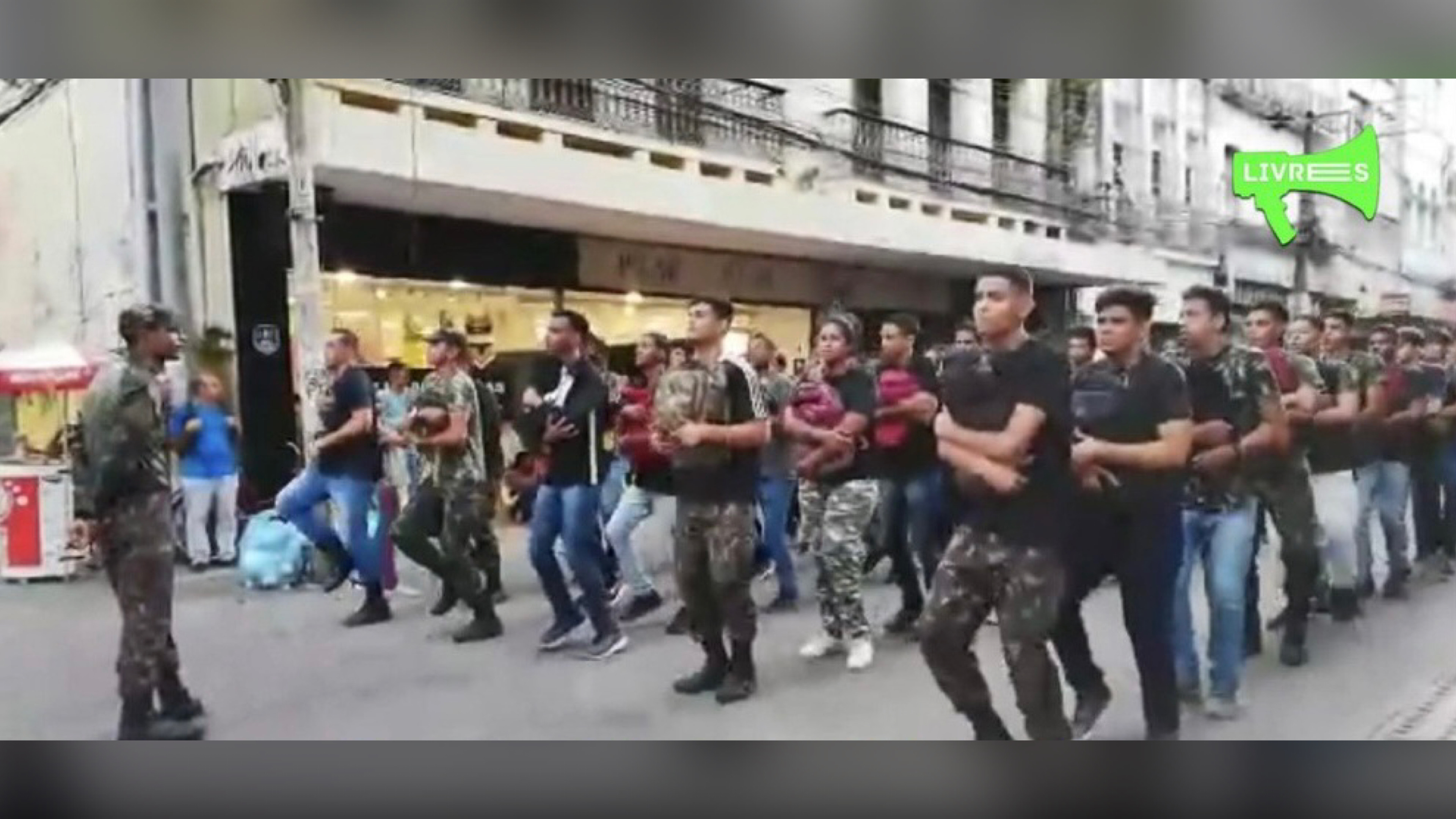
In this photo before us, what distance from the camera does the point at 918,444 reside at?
2213 mm

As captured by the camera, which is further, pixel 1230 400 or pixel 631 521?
pixel 631 521

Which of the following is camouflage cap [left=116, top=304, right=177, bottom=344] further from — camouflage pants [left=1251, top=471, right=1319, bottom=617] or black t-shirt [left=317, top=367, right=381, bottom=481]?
camouflage pants [left=1251, top=471, right=1319, bottom=617]

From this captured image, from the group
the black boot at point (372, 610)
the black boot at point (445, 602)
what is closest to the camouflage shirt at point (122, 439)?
the black boot at point (372, 610)

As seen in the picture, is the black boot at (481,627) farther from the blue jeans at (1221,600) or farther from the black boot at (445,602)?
the blue jeans at (1221,600)

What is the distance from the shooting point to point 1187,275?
2.22 m

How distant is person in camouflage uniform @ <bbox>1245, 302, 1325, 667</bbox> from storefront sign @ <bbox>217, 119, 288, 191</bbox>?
1.97 m

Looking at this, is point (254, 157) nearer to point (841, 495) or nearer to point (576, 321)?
point (576, 321)

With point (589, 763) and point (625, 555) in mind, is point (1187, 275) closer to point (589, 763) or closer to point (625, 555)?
point (625, 555)

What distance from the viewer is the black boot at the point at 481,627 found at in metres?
2.40

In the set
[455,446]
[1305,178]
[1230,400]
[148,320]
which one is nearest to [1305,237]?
[1305,178]

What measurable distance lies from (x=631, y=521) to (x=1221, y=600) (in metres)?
1.24

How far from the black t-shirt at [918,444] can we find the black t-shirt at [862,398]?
0.02m

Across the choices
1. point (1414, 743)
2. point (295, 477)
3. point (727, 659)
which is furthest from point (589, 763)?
point (1414, 743)
